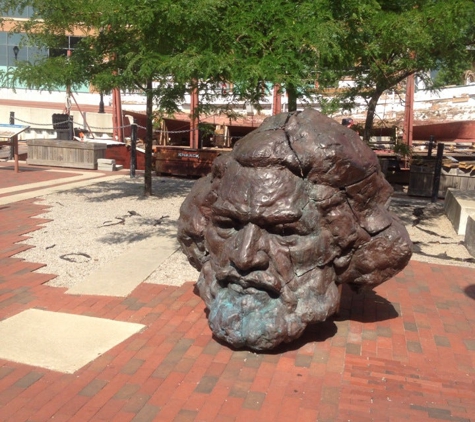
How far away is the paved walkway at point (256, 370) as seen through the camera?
4008mm

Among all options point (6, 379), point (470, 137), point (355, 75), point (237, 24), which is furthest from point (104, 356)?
point (470, 137)

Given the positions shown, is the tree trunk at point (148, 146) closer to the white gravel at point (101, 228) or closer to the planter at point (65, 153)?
the white gravel at point (101, 228)

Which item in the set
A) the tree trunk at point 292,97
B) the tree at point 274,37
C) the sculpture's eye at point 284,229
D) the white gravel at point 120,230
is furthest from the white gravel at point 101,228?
the tree trunk at point 292,97

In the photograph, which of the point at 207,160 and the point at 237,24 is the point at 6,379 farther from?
the point at 207,160

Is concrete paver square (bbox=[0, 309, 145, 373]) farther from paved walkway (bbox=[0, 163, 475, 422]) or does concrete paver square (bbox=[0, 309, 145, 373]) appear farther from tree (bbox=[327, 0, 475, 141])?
tree (bbox=[327, 0, 475, 141])

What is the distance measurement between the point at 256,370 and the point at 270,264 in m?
0.88

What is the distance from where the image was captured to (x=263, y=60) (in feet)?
20.6

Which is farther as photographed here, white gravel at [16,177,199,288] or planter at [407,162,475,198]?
planter at [407,162,475,198]

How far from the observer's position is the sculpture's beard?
474 centimetres

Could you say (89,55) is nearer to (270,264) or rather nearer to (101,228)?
(101,228)

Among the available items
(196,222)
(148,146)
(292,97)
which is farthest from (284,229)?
(148,146)

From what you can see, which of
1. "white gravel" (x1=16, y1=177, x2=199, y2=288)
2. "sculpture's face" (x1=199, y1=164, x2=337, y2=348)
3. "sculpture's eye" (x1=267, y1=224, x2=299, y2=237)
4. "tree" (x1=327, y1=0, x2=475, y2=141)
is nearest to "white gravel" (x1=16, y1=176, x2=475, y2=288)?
"white gravel" (x1=16, y1=177, x2=199, y2=288)

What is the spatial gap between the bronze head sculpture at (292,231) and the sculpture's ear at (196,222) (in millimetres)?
415

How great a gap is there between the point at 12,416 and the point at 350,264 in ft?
9.89
